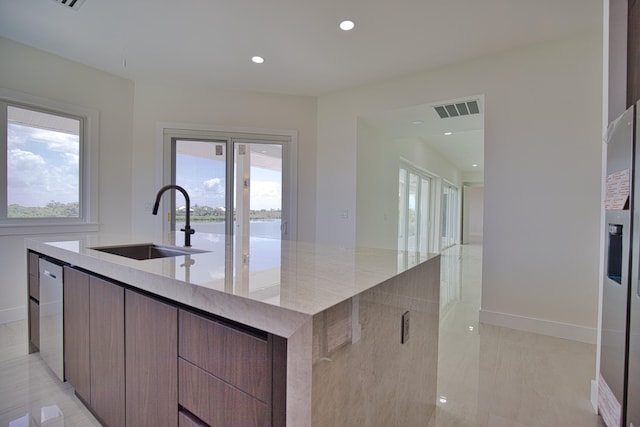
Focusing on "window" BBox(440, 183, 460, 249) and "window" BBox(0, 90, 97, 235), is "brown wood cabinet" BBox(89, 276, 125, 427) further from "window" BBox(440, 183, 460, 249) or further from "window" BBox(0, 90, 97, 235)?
"window" BBox(440, 183, 460, 249)

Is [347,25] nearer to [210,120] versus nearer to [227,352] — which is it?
[210,120]

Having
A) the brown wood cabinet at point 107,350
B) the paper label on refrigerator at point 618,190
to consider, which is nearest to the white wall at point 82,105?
the brown wood cabinet at point 107,350

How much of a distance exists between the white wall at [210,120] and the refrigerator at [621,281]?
3.45m

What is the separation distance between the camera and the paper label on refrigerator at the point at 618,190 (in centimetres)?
140

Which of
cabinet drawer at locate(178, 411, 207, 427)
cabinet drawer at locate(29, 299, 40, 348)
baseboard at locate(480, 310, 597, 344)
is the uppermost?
cabinet drawer at locate(178, 411, 207, 427)

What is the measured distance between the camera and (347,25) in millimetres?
2814

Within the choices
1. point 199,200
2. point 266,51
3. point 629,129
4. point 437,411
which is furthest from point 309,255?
point 199,200

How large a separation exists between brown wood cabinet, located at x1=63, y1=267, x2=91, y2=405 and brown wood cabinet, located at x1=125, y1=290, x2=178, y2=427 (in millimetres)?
460

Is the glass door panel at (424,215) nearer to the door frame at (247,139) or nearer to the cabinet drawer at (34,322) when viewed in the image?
the door frame at (247,139)

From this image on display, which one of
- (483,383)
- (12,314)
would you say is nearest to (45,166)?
(12,314)

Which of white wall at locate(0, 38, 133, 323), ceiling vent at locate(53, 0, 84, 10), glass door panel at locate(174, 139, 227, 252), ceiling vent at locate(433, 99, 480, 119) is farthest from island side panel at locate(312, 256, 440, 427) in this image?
white wall at locate(0, 38, 133, 323)

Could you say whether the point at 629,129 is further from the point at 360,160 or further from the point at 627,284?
the point at 360,160

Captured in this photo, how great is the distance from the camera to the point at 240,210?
4566 mm

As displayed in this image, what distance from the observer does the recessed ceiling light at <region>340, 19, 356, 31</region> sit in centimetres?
276
